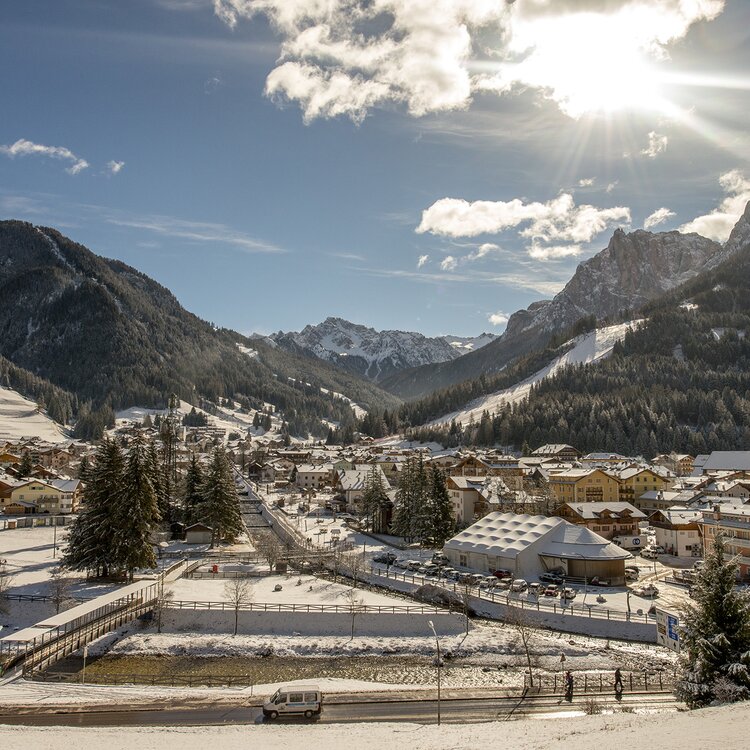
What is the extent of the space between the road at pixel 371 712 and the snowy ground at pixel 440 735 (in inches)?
92.9

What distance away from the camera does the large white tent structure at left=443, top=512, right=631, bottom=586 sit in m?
57.6

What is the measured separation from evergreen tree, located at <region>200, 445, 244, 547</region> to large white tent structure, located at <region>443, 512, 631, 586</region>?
26.2 metres

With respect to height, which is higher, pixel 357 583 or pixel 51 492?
pixel 51 492

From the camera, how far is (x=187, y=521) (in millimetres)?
79562

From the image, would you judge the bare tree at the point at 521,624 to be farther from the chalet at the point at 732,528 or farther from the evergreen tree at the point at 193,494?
the evergreen tree at the point at 193,494

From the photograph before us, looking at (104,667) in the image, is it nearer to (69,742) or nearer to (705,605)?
(69,742)

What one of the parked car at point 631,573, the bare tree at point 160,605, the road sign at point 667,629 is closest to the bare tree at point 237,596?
the bare tree at point 160,605

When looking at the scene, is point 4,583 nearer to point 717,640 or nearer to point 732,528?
point 717,640

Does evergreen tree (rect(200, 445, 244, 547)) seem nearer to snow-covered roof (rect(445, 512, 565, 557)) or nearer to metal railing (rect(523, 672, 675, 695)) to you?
snow-covered roof (rect(445, 512, 565, 557))

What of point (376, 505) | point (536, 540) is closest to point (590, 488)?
point (376, 505)

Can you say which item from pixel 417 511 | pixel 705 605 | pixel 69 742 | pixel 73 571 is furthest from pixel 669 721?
pixel 417 511

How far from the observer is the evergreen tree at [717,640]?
2425 centimetres

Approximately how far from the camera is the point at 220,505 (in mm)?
74625

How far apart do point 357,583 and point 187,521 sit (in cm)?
3234
